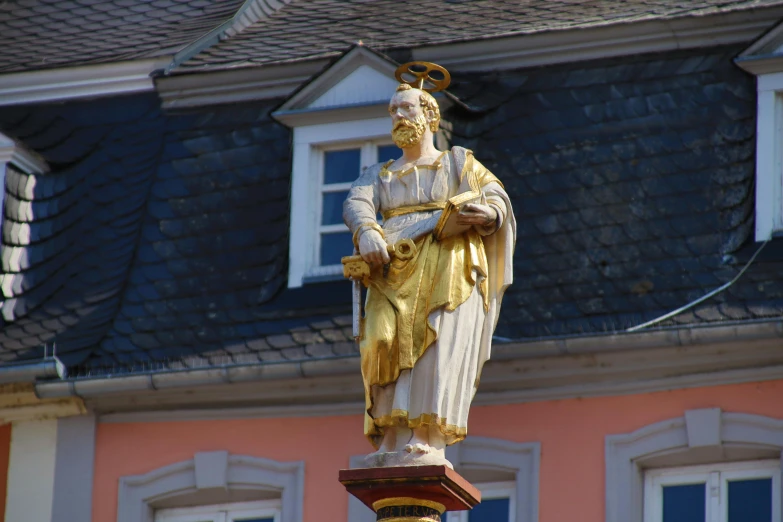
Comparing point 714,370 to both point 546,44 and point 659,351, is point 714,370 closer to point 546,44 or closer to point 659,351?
point 659,351

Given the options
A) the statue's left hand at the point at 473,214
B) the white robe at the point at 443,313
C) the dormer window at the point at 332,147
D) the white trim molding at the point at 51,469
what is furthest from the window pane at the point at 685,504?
the statue's left hand at the point at 473,214

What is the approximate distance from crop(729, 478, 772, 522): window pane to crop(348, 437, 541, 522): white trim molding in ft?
4.13

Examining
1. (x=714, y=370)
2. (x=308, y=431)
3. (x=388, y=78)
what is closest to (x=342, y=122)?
(x=388, y=78)

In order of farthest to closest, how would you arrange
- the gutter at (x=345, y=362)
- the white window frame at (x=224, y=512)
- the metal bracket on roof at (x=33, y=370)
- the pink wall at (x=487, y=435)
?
the white window frame at (x=224, y=512)
the metal bracket on roof at (x=33, y=370)
the pink wall at (x=487, y=435)
the gutter at (x=345, y=362)

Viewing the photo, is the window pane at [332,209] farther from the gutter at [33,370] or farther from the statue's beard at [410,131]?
the statue's beard at [410,131]

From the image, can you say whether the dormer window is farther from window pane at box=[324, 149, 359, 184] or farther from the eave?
the eave

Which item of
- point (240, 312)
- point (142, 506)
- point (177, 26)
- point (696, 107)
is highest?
point (177, 26)

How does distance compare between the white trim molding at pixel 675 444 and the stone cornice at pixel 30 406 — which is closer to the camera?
the white trim molding at pixel 675 444

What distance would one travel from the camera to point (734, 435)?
16734 millimetres

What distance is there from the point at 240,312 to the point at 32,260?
5.97ft

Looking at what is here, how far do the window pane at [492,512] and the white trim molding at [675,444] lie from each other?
2.41 ft

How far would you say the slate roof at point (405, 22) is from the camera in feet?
59.9

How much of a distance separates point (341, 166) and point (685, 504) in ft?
11.2

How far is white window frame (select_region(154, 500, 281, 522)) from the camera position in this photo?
59.2 feet
